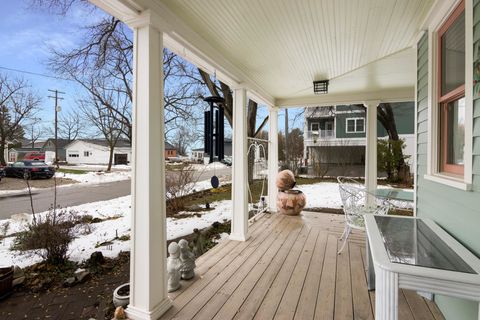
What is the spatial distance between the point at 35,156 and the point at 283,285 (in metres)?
8.92

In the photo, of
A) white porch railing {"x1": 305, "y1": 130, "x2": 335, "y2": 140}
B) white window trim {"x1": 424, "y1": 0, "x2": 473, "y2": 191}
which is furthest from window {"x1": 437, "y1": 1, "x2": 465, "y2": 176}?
white porch railing {"x1": 305, "y1": 130, "x2": 335, "y2": 140}

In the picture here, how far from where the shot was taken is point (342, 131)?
13.1 meters

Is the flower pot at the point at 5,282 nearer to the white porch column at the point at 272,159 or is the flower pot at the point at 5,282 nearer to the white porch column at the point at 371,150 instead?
the white porch column at the point at 272,159

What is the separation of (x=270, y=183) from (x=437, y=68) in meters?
3.59

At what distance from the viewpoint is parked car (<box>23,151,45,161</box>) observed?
24.8 ft

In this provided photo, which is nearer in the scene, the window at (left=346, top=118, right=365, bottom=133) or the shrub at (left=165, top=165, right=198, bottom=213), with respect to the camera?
the shrub at (left=165, top=165, right=198, bottom=213)

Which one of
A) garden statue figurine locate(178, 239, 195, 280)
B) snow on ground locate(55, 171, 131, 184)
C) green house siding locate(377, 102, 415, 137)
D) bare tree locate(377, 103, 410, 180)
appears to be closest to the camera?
garden statue figurine locate(178, 239, 195, 280)

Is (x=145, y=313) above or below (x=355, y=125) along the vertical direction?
below

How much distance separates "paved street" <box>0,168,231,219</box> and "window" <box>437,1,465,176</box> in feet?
15.8

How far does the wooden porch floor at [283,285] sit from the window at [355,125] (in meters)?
10.7

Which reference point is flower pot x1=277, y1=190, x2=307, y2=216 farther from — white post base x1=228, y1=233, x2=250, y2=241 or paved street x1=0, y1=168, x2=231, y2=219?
paved street x1=0, y1=168, x2=231, y2=219

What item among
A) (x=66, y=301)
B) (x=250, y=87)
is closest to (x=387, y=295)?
(x=66, y=301)

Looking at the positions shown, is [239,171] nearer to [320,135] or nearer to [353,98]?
[353,98]

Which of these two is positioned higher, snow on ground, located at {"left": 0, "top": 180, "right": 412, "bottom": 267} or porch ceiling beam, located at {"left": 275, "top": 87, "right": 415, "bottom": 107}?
porch ceiling beam, located at {"left": 275, "top": 87, "right": 415, "bottom": 107}
